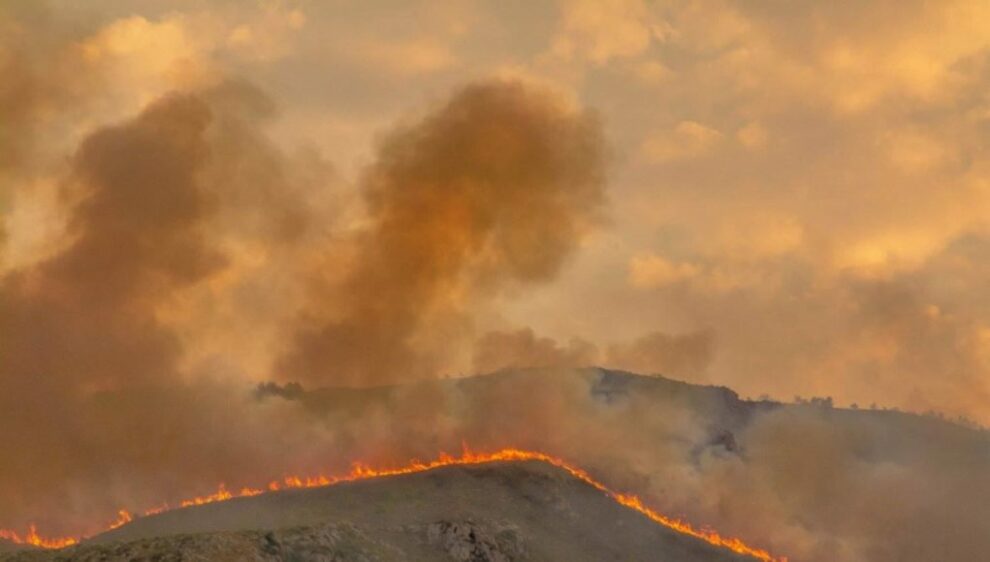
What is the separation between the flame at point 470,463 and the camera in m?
80.8

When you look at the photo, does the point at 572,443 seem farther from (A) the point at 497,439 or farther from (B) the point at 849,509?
(B) the point at 849,509

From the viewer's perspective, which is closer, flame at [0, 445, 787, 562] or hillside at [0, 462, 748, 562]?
hillside at [0, 462, 748, 562]

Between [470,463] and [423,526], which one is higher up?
[470,463]

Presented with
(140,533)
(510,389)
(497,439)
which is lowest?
(140,533)

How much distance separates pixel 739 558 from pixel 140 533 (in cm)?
4623

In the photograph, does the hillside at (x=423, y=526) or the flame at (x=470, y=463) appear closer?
the hillside at (x=423, y=526)

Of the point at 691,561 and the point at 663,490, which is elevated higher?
the point at 663,490

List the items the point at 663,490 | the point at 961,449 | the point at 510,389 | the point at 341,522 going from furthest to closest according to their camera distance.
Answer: the point at 961,449
the point at 510,389
the point at 663,490
the point at 341,522

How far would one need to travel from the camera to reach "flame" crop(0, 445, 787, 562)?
80812mm

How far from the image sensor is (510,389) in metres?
99.1

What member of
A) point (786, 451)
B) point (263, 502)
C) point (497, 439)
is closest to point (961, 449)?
point (786, 451)

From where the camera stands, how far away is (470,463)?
82.4 m

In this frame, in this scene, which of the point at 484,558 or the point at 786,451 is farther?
the point at 786,451

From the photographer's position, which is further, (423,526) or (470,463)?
(470,463)
